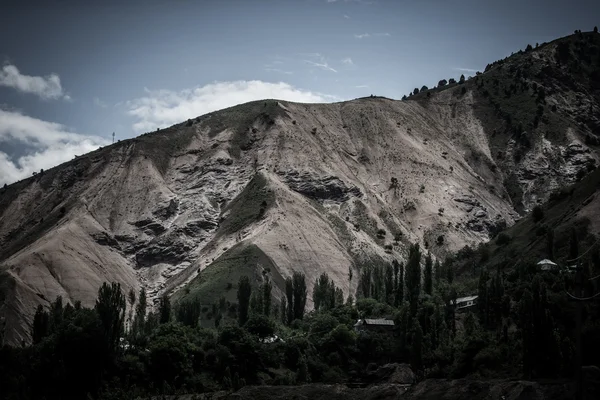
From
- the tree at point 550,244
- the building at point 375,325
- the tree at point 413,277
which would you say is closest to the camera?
the tree at point 550,244

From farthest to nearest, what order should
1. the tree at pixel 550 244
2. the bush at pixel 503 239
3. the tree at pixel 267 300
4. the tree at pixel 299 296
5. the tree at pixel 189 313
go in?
1. the bush at pixel 503 239
2. the tree at pixel 299 296
3. the tree at pixel 267 300
4. the tree at pixel 189 313
5. the tree at pixel 550 244

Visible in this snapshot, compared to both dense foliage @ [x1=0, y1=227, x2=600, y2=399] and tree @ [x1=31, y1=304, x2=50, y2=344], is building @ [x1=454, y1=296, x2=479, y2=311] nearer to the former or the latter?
dense foliage @ [x1=0, y1=227, x2=600, y2=399]

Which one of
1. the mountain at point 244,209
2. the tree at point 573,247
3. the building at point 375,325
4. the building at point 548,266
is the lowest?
the building at point 375,325

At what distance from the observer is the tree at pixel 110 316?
9431 centimetres

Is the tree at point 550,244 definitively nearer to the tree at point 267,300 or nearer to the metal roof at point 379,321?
the metal roof at point 379,321

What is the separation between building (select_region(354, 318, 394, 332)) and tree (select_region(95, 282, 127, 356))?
30.3 m

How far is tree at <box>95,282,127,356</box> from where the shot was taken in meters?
94.3

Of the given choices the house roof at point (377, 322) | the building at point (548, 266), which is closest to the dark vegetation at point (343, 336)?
the building at point (548, 266)

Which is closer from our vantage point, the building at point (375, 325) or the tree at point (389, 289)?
the building at point (375, 325)

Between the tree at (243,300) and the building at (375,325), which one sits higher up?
the tree at (243,300)

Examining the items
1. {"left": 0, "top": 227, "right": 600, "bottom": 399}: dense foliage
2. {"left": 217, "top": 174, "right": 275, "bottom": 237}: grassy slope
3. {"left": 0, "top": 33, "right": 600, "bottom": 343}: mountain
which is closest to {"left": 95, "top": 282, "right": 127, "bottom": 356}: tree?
{"left": 0, "top": 227, "right": 600, "bottom": 399}: dense foliage

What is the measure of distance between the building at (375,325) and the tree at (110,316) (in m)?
30.3

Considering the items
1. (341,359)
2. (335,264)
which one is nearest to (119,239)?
(335,264)

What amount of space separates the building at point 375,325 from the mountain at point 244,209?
32.7m
